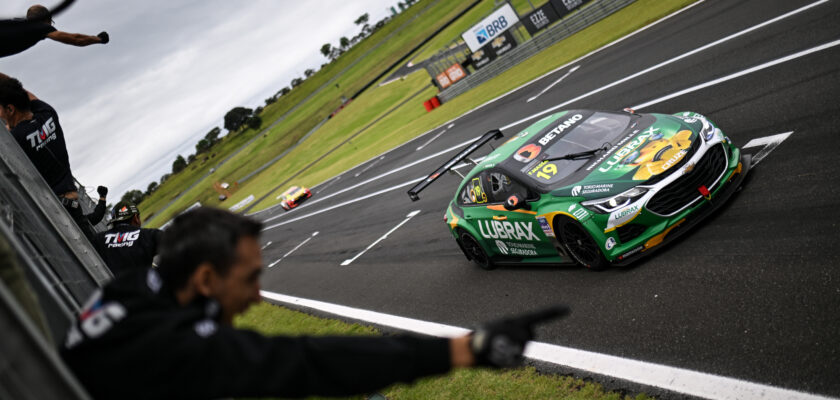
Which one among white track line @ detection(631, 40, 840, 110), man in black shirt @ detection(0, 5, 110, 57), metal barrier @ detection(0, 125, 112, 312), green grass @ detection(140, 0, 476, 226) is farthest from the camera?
green grass @ detection(140, 0, 476, 226)

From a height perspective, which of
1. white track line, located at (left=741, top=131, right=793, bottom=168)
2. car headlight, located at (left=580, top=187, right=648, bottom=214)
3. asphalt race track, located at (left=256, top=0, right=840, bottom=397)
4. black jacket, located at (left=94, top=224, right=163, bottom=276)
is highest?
black jacket, located at (left=94, top=224, right=163, bottom=276)

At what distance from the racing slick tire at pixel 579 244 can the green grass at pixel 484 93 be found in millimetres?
15288

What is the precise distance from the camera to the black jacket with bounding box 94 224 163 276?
6090 millimetres

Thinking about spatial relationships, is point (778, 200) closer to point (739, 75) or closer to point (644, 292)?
point (644, 292)

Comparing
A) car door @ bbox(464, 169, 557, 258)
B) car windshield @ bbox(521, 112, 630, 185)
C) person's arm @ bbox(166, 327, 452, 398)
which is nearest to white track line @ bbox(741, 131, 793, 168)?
car windshield @ bbox(521, 112, 630, 185)

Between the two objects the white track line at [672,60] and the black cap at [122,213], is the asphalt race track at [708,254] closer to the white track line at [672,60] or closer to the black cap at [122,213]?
the white track line at [672,60]

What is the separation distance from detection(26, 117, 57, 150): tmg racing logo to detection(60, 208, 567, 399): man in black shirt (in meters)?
4.17

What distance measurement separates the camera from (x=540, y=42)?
2781cm

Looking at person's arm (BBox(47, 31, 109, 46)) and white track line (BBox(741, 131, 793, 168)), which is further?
white track line (BBox(741, 131, 793, 168))

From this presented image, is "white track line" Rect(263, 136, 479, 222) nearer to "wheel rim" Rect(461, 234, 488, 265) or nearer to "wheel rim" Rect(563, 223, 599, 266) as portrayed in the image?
"wheel rim" Rect(461, 234, 488, 265)

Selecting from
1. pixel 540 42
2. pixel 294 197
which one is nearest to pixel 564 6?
pixel 540 42

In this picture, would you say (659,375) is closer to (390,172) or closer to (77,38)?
(77,38)

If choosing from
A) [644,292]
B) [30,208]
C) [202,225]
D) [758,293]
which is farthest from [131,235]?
[758,293]

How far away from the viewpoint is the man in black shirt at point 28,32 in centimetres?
452
